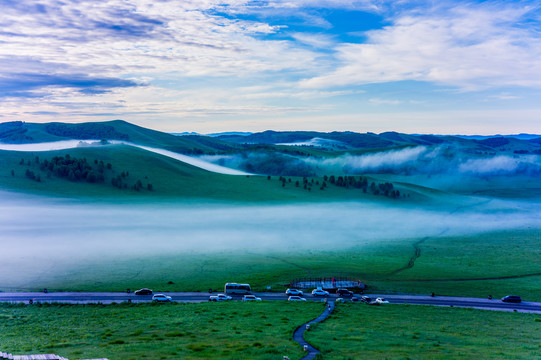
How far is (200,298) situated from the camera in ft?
245

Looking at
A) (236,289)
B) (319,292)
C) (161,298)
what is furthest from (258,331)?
(319,292)

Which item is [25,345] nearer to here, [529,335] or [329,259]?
[529,335]

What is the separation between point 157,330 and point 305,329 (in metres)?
17.0

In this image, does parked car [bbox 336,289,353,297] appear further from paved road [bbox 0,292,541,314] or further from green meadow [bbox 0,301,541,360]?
green meadow [bbox 0,301,541,360]

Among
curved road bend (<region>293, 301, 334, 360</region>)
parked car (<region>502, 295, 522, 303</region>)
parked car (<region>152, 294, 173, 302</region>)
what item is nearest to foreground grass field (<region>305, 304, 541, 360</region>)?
curved road bend (<region>293, 301, 334, 360</region>)

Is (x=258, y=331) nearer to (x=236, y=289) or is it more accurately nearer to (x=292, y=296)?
(x=292, y=296)

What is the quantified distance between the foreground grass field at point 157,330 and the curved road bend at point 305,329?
2.85 ft

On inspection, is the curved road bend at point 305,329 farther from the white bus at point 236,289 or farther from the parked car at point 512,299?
the parked car at point 512,299

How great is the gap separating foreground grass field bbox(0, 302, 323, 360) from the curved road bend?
Answer: 2.85ft

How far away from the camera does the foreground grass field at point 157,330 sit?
3978cm

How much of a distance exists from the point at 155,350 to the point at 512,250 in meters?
128

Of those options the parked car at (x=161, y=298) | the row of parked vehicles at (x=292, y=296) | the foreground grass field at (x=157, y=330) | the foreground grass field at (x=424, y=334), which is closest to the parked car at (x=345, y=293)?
the row of parked vehicles at (x=292, y=296)

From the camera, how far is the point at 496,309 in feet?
225

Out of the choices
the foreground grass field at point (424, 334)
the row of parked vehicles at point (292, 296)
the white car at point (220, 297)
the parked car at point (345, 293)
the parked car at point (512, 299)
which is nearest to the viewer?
the foreground grass field at point (424, 334)
